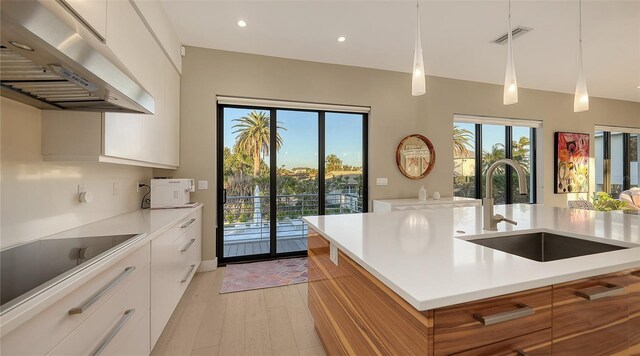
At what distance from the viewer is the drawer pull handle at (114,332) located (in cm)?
107

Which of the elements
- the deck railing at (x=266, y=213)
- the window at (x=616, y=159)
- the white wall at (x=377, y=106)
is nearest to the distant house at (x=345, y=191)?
the deck railing at (x=266, y=213)

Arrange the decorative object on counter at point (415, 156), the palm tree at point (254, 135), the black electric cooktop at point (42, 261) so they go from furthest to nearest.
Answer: the decorative object on counter at point (415, 156) < the palm tree at point (254, 135) < the black electric cooktop at point (42, 261)

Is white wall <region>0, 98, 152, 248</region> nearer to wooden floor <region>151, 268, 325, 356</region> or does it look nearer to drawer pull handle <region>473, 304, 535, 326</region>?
wooden floor <region>151, 268, 325, 356</region>

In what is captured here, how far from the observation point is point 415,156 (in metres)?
4.15

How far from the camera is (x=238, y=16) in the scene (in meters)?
2.66

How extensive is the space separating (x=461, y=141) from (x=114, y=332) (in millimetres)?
5131

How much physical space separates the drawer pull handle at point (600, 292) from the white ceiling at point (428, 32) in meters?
2.55

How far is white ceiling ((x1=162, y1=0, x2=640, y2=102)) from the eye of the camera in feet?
8.27

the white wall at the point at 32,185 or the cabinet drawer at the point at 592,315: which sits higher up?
the white wall at the point at 32,185

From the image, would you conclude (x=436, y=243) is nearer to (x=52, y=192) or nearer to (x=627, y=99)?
(x=52, y=192)

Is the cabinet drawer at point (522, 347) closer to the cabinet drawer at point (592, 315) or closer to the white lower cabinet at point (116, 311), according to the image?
the cabinet drawer at point (592, 315)

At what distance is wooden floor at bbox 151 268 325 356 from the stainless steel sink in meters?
1.32

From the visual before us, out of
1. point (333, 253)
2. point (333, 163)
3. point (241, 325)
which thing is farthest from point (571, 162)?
point (241, 325)

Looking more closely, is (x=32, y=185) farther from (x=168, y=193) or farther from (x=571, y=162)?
(x=571, y=162)
